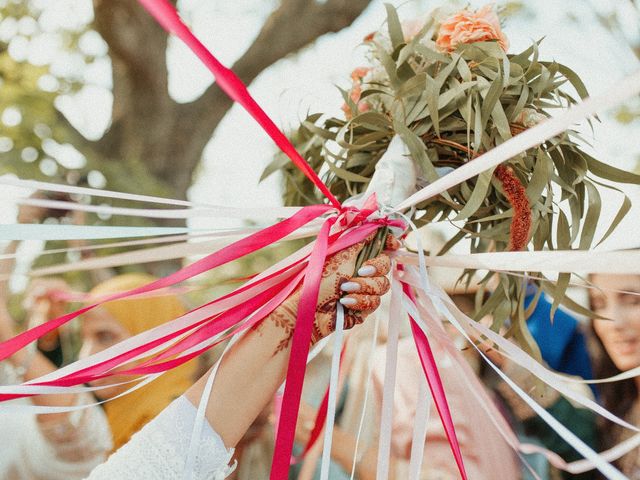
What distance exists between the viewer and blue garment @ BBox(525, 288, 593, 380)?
8.39ft

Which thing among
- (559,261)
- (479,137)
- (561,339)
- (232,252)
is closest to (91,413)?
(232,252)

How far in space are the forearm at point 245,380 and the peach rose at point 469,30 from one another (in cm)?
61

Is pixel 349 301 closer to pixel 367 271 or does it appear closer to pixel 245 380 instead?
pixel 367 271

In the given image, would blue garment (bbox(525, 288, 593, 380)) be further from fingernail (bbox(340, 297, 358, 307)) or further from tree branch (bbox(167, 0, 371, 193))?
tree branch (bbox(167, 0, 371, 193))

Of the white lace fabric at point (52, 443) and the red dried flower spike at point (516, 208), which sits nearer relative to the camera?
the red dried flower spike at point (516, 208)

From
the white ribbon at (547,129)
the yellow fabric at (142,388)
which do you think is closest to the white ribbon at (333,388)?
the white ribbon at (547,129)

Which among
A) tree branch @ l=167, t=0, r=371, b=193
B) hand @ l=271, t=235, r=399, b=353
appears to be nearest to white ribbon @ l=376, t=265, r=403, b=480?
hand @ l=271, t=235, r=399, b=353

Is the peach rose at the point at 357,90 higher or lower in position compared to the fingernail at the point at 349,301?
higher

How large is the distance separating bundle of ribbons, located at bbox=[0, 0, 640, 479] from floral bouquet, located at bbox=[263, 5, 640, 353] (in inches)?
4.2

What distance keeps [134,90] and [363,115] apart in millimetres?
3557

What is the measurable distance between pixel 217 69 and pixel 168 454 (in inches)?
23.2

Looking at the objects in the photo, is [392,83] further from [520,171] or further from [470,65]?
[520,171]

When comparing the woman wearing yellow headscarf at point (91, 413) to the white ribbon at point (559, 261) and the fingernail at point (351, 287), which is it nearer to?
the fingernail at point (351, 287)

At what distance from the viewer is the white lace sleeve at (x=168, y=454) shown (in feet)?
3.50
